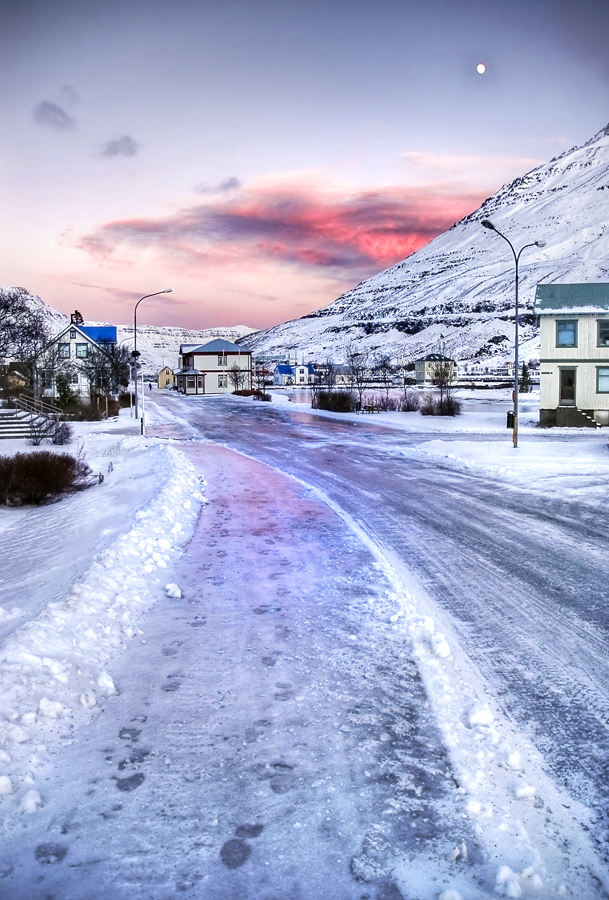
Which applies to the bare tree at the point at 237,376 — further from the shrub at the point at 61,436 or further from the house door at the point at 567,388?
the shrub at the point at 61,436

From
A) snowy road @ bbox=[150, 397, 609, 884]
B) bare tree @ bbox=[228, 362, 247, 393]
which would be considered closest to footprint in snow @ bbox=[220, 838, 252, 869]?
snowy road @ bbox=[150, 397, 609, 884]

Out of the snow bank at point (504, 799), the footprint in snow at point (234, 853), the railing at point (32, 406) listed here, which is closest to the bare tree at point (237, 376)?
the railing at point (32, 406)

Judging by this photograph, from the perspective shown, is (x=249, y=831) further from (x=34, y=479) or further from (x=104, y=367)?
(x=104, y=367)

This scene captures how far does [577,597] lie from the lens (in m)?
6.73

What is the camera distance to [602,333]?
33125 mm

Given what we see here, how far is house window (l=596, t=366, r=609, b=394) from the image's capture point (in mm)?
33156

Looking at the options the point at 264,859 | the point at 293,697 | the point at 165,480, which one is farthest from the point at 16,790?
the point at 165,480

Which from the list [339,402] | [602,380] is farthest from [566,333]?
[339,402]

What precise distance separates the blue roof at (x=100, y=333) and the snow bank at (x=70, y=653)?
63408mm

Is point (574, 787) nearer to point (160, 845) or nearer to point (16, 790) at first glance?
point (160, 845)

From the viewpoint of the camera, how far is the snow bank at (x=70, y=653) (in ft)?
12.7

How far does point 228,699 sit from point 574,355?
33206 millimetres

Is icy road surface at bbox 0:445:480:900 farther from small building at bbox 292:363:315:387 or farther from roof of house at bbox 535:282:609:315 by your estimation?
small building at bbox 292:363:315:387

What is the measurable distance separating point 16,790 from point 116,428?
30462mm
